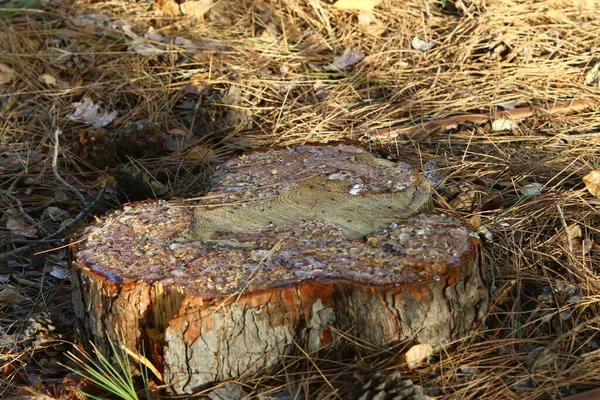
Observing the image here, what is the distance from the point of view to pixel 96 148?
3.26 metres

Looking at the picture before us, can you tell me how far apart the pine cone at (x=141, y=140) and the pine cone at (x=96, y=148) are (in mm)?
58

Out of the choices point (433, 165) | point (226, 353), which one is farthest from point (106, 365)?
point (433, 165)

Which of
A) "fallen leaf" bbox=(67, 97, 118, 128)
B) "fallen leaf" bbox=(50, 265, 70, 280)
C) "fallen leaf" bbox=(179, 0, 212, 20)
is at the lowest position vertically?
"fallen leaf" bbox=(50, 265, 70, 280)

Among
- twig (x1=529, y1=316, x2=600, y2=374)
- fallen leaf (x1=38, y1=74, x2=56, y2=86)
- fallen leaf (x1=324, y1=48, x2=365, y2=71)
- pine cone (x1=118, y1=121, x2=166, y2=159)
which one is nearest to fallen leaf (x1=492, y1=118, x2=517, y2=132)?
fallen leaf (x1=324, y1=48, x2=365, y2=71)

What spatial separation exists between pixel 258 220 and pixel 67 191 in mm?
1341

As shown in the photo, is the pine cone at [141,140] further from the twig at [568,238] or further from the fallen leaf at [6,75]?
the twig at [568,238]

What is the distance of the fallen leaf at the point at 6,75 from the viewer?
3.83 metres

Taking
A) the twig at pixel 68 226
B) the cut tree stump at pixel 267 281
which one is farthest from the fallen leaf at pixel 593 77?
the twig at pixel 68 226

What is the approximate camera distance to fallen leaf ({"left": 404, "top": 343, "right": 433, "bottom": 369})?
76.7 inches

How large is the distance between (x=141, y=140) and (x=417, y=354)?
1.85 meters

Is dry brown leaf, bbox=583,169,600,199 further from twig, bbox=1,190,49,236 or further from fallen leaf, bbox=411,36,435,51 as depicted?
twig, bbox=1,190,49,236

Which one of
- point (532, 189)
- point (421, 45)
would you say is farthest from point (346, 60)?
point (532, 189)

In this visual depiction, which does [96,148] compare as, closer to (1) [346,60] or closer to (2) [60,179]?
(2) [60,179]

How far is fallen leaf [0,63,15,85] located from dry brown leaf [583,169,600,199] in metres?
2.89
